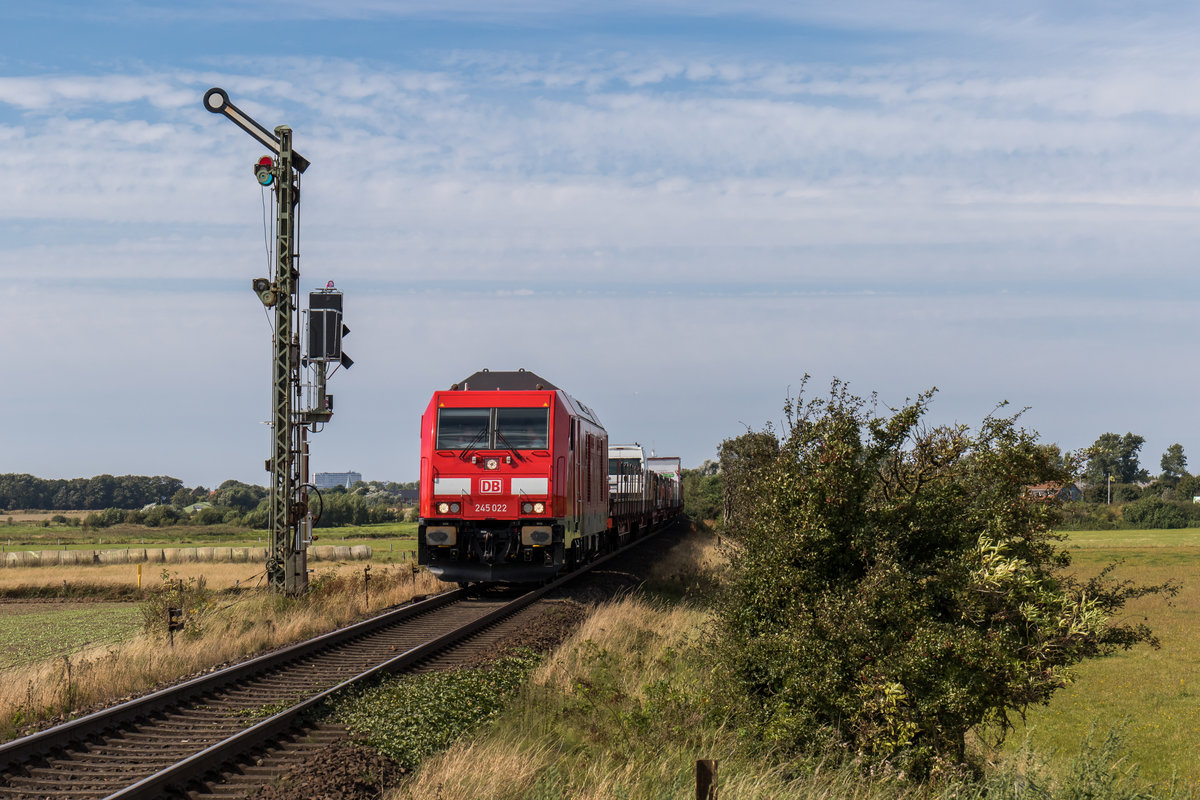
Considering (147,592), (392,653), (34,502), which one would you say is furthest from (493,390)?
(34,502)

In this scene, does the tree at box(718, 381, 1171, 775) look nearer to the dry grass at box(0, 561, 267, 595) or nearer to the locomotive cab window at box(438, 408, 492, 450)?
the locomotive cab window at box(438, 408, 492, 450)

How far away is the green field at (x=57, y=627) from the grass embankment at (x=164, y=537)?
29.7 m

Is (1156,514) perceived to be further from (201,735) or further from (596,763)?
(201,735)

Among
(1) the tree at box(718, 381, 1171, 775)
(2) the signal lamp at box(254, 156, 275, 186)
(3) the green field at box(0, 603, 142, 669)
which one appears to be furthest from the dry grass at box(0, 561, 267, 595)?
(1) the tree at box(718, 381, 1171, 775)

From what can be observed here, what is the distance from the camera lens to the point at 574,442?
20781 millimetres

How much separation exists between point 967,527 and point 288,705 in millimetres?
6496

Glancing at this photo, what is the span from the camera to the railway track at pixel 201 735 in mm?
7152

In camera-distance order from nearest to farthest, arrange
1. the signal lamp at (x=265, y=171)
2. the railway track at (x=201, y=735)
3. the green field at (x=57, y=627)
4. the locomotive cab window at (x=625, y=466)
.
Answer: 1. the railway track at (x=201, y=735)
2. the green field at (x=57, y=627)
3. the signal lamp at (x=265, y=171)
4. the locomotive cab window at (x=625, y=466)

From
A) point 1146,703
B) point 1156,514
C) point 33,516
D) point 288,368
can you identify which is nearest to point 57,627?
point 288,368

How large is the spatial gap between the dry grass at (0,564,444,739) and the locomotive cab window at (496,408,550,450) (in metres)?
3.60

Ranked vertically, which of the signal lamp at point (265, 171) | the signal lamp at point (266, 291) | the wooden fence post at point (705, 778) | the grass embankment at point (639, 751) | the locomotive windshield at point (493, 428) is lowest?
the grass embankment at point (639, 751)

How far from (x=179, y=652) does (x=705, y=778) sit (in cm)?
857

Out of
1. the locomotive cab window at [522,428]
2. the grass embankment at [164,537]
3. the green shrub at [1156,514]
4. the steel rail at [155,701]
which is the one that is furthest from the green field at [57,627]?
the green shrub at [1156,514]

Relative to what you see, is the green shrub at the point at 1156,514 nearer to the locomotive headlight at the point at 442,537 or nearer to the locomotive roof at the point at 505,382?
the locomotive roof at the point at 505,382
